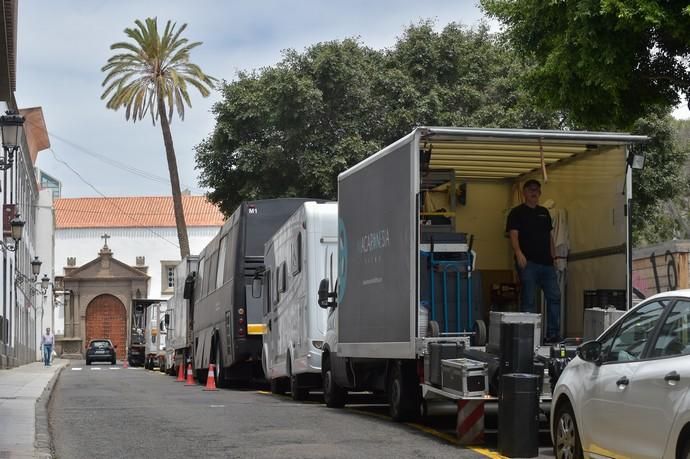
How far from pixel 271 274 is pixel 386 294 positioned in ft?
27.4

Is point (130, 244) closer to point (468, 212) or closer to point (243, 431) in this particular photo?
point (468, 212)

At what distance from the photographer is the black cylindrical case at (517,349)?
11359mm

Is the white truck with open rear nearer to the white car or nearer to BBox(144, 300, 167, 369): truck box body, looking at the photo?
the white car

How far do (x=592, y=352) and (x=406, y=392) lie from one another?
16.1 feet

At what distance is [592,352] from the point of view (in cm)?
915

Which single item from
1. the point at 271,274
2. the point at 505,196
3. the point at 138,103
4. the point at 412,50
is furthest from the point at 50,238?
the point at 505,196

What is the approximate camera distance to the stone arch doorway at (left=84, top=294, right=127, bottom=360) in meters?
87.7

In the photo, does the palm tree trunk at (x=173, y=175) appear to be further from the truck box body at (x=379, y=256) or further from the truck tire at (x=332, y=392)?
the truck box body at (x=379, y=256)

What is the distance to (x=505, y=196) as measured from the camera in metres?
16.4

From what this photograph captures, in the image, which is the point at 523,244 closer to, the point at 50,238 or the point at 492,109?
the point at 492,109

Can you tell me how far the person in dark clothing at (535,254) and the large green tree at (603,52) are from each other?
2.65m

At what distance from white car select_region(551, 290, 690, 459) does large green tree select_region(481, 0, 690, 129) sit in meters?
7.08

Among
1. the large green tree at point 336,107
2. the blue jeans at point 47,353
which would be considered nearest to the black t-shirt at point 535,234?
the large green tree at point 336,107

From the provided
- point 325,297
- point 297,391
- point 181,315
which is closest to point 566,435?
point 325,297
